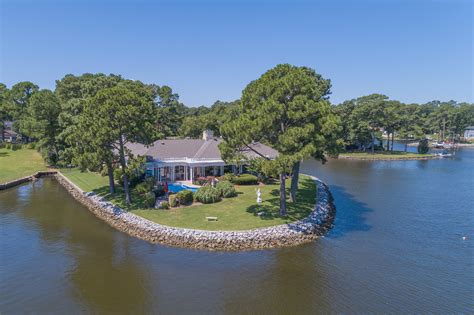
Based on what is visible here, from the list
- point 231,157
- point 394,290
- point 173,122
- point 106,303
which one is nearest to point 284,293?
point 394,290

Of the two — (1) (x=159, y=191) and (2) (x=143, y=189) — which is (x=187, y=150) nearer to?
(2) (x=143, y=189)

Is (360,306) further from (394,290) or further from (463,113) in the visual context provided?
(463,113)

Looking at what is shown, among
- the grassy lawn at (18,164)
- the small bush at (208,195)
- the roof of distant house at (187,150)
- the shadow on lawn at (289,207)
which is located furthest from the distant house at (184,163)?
the grassy lawn at (18,164)

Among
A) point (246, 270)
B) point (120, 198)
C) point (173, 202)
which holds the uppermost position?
point (173, 202)

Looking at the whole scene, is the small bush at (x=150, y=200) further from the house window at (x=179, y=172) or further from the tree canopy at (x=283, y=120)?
the house window at (x=179, y=172)

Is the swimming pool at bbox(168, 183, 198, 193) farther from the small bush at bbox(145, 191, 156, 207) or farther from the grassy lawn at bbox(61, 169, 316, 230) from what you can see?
the small bush at bbox(145, 191, 156, 207)

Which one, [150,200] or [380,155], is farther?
[380,155]

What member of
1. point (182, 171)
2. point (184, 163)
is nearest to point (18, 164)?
point (182, 171)
